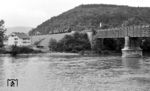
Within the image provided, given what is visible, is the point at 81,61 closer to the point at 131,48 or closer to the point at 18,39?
the point at 131,48

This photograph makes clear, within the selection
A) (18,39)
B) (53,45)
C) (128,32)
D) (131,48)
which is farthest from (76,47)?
(18,39)

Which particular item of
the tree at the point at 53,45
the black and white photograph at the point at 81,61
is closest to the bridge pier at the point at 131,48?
the black and white photograph at the point at 81,61

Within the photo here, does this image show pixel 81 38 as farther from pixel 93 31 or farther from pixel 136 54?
pixel 136 54

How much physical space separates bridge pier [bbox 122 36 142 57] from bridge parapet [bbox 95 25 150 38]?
2.16 meters

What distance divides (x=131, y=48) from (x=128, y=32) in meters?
4.68

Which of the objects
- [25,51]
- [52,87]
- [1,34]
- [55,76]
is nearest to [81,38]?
[25,51]

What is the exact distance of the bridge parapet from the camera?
280 ft

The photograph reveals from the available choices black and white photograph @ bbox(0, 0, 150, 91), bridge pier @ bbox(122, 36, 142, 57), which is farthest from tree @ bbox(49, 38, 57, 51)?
bridge pier @ bbox(122, 36, 142, 57)

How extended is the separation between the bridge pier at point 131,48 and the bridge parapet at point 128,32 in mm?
2163

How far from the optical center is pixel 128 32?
9438 centimetres

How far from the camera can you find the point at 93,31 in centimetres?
12000

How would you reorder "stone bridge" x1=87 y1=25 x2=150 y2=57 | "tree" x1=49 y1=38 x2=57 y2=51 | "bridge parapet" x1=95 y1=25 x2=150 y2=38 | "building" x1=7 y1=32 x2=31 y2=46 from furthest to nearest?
"building" x1=7 y1=32 x2=31 y2=46 → "tree" x1=49 y1=38 x2=57 y2=51 → "stone bridge" x1=87 y1=25 x2=150 y2=57 → "bridge parapet" x1=95 y1=25 x2=150 y2=38

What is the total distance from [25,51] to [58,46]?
498 inches

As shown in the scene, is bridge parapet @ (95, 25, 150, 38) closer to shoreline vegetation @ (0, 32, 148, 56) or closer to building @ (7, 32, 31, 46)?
shoreline vegetation @ (0, 32, 148, 56)
